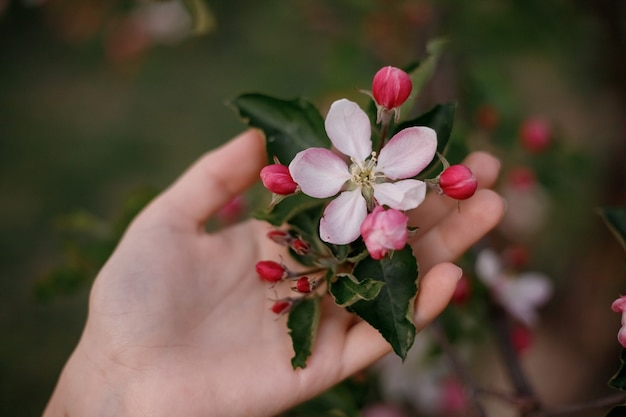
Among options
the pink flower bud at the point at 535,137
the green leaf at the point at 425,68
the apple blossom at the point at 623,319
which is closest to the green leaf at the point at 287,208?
the green leaf at the point at 425,68

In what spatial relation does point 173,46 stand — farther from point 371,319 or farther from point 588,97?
point 371,319

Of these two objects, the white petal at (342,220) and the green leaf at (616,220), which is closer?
the white petal at (342,220)

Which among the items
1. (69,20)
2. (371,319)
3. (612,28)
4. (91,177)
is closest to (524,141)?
(612,28)

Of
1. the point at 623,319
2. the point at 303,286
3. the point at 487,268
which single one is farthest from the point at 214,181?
the point at 623,319

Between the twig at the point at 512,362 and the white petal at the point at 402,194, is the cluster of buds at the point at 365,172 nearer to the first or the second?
the white petal at the point at 402,194

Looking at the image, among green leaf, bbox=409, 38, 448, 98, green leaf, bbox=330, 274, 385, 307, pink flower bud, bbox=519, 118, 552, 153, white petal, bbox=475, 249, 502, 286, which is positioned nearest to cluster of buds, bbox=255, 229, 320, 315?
green leaf, bbox=330, 274, 385, 307

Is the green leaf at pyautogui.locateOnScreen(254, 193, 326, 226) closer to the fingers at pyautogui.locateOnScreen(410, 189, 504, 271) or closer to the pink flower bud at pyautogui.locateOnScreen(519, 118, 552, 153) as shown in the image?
the fingers at pyautogui.locateOnScreen(410, 189, 504, 271)
